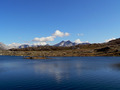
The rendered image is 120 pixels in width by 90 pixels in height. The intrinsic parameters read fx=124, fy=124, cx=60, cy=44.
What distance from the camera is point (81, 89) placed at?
118 feet

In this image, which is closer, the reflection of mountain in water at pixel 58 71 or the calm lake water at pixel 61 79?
the calm lake water at pixel 61 79

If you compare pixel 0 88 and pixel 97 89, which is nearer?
pixel 97 89

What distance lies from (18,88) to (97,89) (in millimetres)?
23518

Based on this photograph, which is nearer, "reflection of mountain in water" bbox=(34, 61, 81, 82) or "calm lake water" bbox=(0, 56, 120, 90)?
"calm lake water" bbox=(0, 56, 120, 90)

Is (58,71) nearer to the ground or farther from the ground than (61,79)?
farther from the ground

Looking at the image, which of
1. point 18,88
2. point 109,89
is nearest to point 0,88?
point 18,88

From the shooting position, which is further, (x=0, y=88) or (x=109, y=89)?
(x=0, y=88)

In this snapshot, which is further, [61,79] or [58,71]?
[58,71]

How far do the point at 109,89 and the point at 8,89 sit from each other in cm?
2961

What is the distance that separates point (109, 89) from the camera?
1405 inches

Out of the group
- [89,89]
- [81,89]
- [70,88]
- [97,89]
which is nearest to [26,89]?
[70,88]

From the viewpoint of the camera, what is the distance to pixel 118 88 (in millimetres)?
36594

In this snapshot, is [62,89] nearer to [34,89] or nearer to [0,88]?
[34,89]

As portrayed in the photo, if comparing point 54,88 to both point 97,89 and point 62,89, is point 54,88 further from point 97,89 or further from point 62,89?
point 97,89
